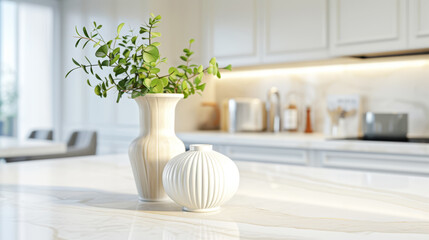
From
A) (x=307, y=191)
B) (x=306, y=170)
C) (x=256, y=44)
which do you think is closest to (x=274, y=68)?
(x=256, y=44)

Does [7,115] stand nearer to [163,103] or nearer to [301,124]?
[301,124]

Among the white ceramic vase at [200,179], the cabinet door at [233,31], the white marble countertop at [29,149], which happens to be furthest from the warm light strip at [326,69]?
the white ceramic vase at [200,179]

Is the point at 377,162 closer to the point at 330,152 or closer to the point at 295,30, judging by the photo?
the point at 330,152

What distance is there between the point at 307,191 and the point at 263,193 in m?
0.11

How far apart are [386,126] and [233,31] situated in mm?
1360

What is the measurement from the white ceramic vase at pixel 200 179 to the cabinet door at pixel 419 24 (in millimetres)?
Result: 2130

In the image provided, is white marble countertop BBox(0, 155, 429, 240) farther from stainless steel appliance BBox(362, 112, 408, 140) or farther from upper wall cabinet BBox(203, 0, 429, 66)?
upper wall cabinet BBox(203, 0, 429, 66)

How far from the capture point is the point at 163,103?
1.03 metres

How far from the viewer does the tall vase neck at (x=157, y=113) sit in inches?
40.2

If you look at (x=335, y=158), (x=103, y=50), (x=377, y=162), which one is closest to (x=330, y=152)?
(x=335, y=158)

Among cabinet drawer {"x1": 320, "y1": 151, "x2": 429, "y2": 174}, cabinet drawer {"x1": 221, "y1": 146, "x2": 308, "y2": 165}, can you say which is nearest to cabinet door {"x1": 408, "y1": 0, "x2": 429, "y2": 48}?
cabinet drawer {"x1": 320, "y1": 151, "x2": 429, "y2": 174}

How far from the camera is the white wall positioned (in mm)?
3818

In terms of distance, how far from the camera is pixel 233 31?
3559 mm

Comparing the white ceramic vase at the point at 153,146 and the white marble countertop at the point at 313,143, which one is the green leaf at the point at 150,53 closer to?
the white ceramic vase at the point at 153,146
